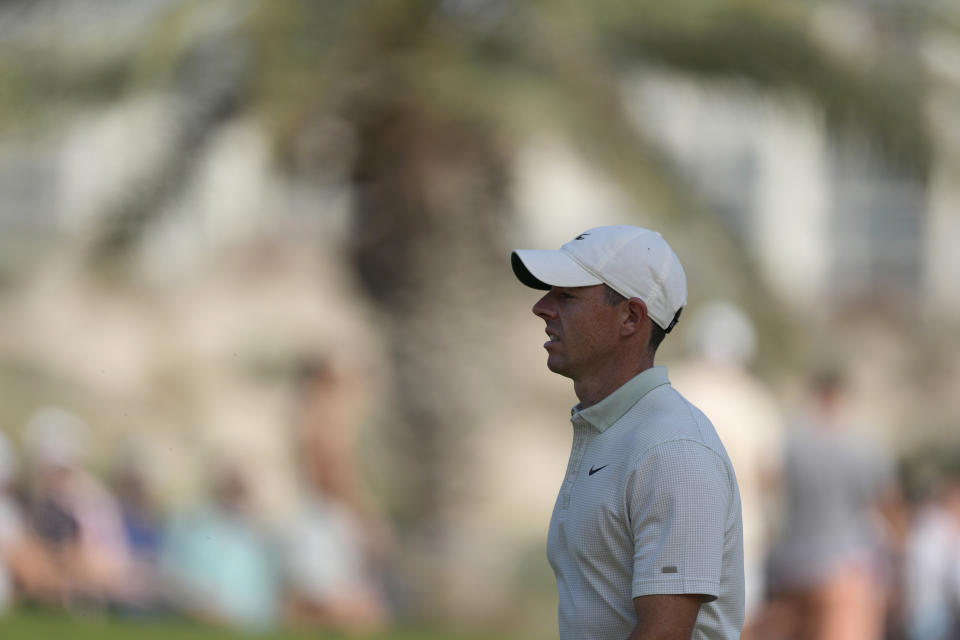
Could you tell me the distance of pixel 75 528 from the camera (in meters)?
7.75

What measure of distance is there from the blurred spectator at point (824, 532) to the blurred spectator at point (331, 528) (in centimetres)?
274

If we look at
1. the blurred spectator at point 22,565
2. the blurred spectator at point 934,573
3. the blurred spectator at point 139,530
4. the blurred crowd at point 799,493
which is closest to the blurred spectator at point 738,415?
the blurred crowd at point 799,493

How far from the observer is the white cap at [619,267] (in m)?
2.40

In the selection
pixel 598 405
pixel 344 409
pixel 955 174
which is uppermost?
pixel 955 174

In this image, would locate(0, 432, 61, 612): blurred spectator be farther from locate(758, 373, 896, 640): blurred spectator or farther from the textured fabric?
the textured fabric

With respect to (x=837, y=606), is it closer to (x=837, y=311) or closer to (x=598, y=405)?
(x=598, y=405)

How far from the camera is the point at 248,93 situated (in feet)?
29.2

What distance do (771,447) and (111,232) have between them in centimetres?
478

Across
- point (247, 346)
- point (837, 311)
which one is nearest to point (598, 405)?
point (247, 346)

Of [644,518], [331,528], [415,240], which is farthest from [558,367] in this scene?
[415,240]

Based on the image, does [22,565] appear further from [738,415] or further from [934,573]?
[934,573]

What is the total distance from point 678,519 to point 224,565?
615cm

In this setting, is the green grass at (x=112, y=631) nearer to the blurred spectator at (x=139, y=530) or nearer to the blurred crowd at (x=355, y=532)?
the blurred crowd at (x=355, y=532)

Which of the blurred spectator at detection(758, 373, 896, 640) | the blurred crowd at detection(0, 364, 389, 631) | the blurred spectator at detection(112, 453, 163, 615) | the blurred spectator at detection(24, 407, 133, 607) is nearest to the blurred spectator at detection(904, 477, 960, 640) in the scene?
the blurred spectator at detection(758, 373, 896, 640)
